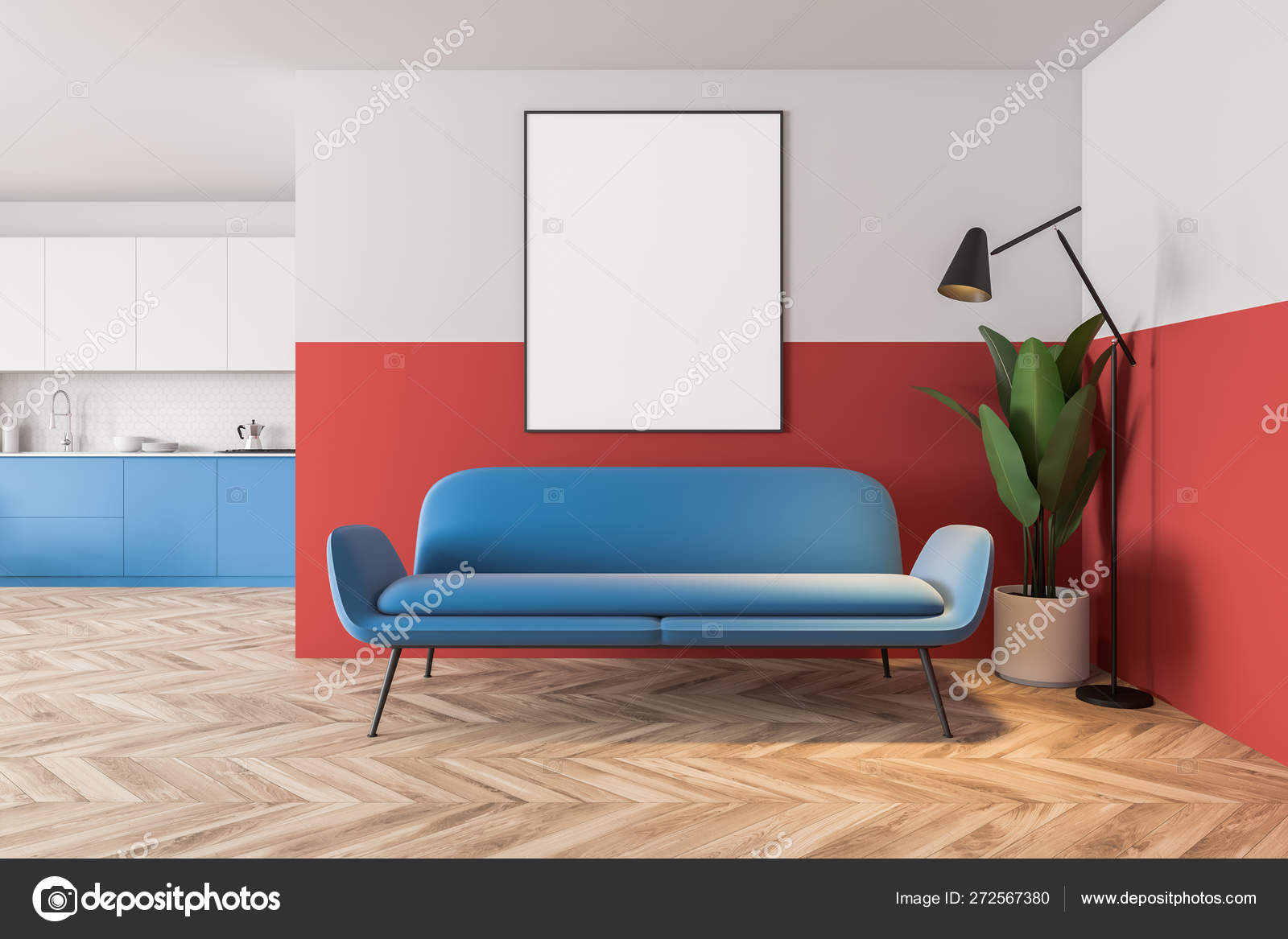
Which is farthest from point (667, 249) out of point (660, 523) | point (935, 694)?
point (935, 694)

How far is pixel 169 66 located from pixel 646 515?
273 cm

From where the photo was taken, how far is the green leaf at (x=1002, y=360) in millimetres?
3223

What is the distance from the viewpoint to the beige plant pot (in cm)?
308

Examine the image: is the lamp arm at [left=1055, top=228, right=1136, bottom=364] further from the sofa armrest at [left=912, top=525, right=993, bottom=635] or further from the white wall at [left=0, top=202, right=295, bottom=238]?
the white wall at [left=0, top=202, right=295, bottom=238]

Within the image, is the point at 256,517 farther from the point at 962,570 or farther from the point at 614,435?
the point at 962,570

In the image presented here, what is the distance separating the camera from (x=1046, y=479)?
Result: 3025 mm

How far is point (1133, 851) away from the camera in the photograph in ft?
5.95

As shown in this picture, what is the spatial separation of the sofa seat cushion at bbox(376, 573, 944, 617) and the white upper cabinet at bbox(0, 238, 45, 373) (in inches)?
167

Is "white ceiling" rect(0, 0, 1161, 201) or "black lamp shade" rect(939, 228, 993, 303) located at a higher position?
"white ceiling" rect(0, 0, 1161, 201)

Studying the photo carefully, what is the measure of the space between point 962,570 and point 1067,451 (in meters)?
0.71

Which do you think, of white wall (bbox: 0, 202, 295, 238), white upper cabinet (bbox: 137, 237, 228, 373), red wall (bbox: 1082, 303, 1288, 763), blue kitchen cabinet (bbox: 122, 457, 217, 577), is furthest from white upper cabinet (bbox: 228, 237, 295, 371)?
red wall (bbox: 1082, 303, 1288, 763)

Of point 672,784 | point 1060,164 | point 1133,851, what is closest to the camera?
point 1133,851
